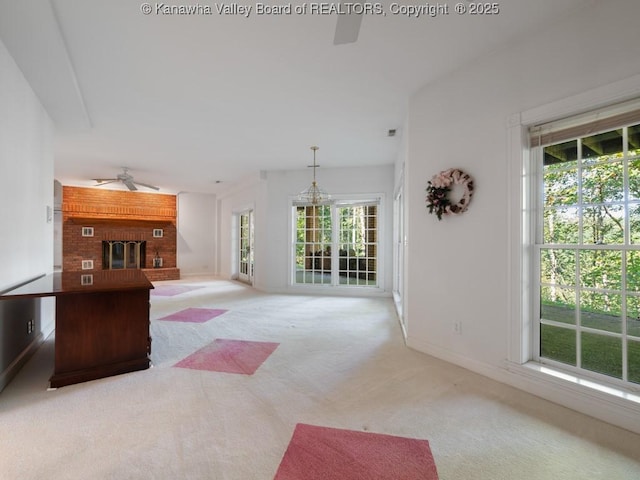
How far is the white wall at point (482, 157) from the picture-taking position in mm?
2012

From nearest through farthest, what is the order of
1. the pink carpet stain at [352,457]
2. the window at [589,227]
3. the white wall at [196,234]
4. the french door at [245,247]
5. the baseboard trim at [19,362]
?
the pink carpet stain at [352,457] < the window at [589,227] < the baseboard trim at [19,362] < the french door at [245,247] < the white wall at [196,234]

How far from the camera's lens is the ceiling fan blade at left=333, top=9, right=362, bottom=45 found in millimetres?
1709

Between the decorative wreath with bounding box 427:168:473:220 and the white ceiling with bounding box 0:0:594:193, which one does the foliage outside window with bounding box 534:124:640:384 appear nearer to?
the decorative wreath with bounding box 427:168:473:220

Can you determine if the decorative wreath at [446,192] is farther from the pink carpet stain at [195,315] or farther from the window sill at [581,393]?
the pink carpet stain at [195,315]

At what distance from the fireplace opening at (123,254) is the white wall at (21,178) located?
5592 millimetres

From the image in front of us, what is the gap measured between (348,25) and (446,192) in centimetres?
168

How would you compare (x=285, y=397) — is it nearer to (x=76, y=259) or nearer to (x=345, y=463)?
(x=345, y=463)

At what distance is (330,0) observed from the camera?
2.04 metres

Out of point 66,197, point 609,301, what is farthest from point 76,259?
point 609,301

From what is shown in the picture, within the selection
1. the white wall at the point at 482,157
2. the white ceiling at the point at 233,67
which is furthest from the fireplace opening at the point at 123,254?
the white wall at the point at 482,157

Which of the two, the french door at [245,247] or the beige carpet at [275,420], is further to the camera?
the french door at [245,247]

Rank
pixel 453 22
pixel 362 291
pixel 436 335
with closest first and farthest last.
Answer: pixel 453 22, pixel 436 335, pixel 362 291

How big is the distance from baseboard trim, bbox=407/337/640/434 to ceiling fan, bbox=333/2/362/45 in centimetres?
260

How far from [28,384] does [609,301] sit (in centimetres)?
422
